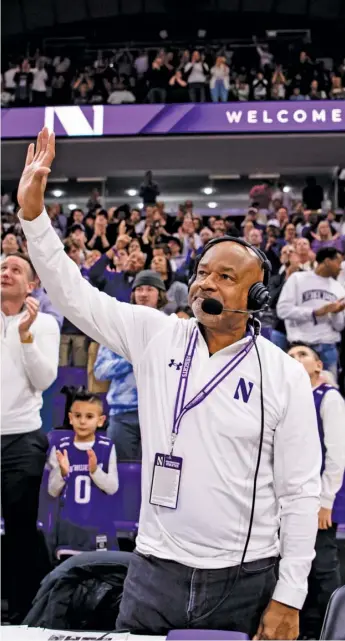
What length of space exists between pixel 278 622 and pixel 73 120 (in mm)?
9332

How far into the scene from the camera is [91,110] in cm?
1026

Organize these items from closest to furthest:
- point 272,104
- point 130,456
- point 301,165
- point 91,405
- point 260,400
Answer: point 260,400 → point 91,405 → point 130,456 → point 272,104 → point 301,165

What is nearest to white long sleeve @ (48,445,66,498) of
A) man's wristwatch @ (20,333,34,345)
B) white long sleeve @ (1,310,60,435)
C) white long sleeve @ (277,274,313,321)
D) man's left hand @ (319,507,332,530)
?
white long sleeve @ (1,310,60,435)

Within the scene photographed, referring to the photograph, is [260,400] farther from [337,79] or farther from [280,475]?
[337,79]

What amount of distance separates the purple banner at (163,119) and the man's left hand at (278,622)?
906 cm

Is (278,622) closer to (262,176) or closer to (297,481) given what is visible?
(297,481)

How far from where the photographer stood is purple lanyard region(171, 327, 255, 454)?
1.50 metres

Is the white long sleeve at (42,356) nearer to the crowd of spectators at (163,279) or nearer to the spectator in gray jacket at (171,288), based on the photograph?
the crowd of spectators at (163,279)

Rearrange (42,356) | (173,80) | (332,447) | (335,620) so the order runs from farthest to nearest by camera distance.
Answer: (173,80) → (332,447) → (42,356) → (335,620)

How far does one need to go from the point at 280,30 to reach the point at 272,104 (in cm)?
649

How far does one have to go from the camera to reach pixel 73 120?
9914mm

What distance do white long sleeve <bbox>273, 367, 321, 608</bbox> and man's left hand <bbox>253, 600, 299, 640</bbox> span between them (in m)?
0.07

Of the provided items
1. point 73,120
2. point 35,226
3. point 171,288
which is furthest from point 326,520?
point 73,120

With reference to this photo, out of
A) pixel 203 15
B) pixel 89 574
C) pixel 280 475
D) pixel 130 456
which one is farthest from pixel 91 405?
pixel 203 15
